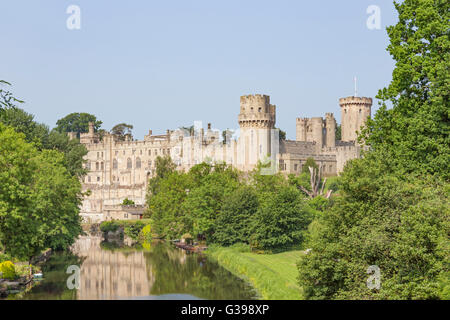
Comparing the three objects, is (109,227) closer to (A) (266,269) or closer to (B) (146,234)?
(B) (146,234)

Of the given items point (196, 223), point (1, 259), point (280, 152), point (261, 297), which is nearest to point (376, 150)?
point (261, 297)

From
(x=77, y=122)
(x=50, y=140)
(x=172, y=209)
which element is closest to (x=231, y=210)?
(x=172, y=209)

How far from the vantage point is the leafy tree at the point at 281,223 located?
49750mm

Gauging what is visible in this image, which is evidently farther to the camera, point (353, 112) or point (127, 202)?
point (353, 112)

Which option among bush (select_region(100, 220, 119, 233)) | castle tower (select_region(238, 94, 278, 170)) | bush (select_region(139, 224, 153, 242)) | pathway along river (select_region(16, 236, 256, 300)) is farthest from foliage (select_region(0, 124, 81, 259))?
castle tower (select_region(238, 94, 278, 170))

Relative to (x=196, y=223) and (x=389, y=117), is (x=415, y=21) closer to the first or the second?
(x=389, y=117)

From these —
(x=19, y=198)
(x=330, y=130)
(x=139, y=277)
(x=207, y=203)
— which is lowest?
(x=139, y=277)

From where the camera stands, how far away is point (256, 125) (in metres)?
87.1

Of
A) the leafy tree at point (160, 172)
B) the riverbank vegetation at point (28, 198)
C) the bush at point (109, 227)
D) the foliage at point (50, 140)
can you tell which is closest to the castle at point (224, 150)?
the leafy tree at point (160, 172)

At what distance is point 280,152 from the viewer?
96.6 m

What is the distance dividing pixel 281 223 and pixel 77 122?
109438 millimetres

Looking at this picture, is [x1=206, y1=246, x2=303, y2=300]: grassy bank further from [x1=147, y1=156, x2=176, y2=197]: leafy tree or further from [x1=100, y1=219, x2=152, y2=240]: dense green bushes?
[x1=147, y1=156, x2=176, y2=197]: leafy tree

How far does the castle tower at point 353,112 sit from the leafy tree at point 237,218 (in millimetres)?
64755

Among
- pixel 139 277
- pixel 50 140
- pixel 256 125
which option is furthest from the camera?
pixel 256 125
